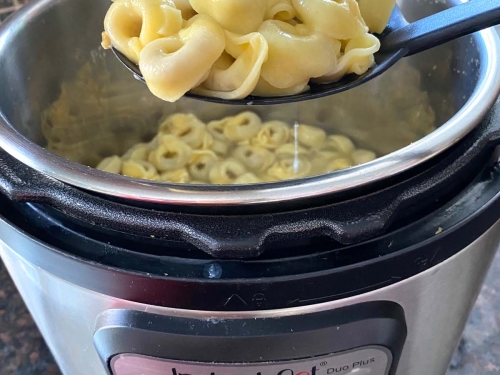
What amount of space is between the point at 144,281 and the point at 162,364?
8 centimetres

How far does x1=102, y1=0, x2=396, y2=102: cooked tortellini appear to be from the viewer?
1.79 feet

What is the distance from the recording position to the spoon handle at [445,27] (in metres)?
0.52

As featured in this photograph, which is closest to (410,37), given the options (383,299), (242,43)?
(242,43)

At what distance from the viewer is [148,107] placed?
920 mm

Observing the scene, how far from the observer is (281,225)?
43cm

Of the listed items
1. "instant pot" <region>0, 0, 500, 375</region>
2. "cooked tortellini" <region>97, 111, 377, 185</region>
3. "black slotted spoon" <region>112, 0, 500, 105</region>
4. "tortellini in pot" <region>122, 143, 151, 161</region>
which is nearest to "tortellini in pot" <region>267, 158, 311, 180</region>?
"cooked tortellini" <region>97, 111, 377, 185</region>

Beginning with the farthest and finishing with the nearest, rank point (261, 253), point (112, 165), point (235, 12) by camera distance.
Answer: point (112, 165)
point (235, 12)
point (261, 253)

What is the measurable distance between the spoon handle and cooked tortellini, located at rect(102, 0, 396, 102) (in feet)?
0.11

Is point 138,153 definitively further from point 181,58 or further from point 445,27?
point 445,27

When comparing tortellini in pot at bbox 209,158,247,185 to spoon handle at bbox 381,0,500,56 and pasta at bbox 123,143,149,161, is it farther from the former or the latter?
spoon handle at bbox 381,0,500,56

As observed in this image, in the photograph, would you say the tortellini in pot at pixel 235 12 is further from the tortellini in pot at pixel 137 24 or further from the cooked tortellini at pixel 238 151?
the cooked tortellini at pixel 238 151

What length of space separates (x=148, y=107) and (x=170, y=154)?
0.28 feet

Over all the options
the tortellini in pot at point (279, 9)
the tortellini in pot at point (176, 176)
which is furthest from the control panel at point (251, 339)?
the tortellini in pot at point (176, 176)

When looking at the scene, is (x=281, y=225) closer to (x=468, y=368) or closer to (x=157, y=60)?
(x=157, y=60)
